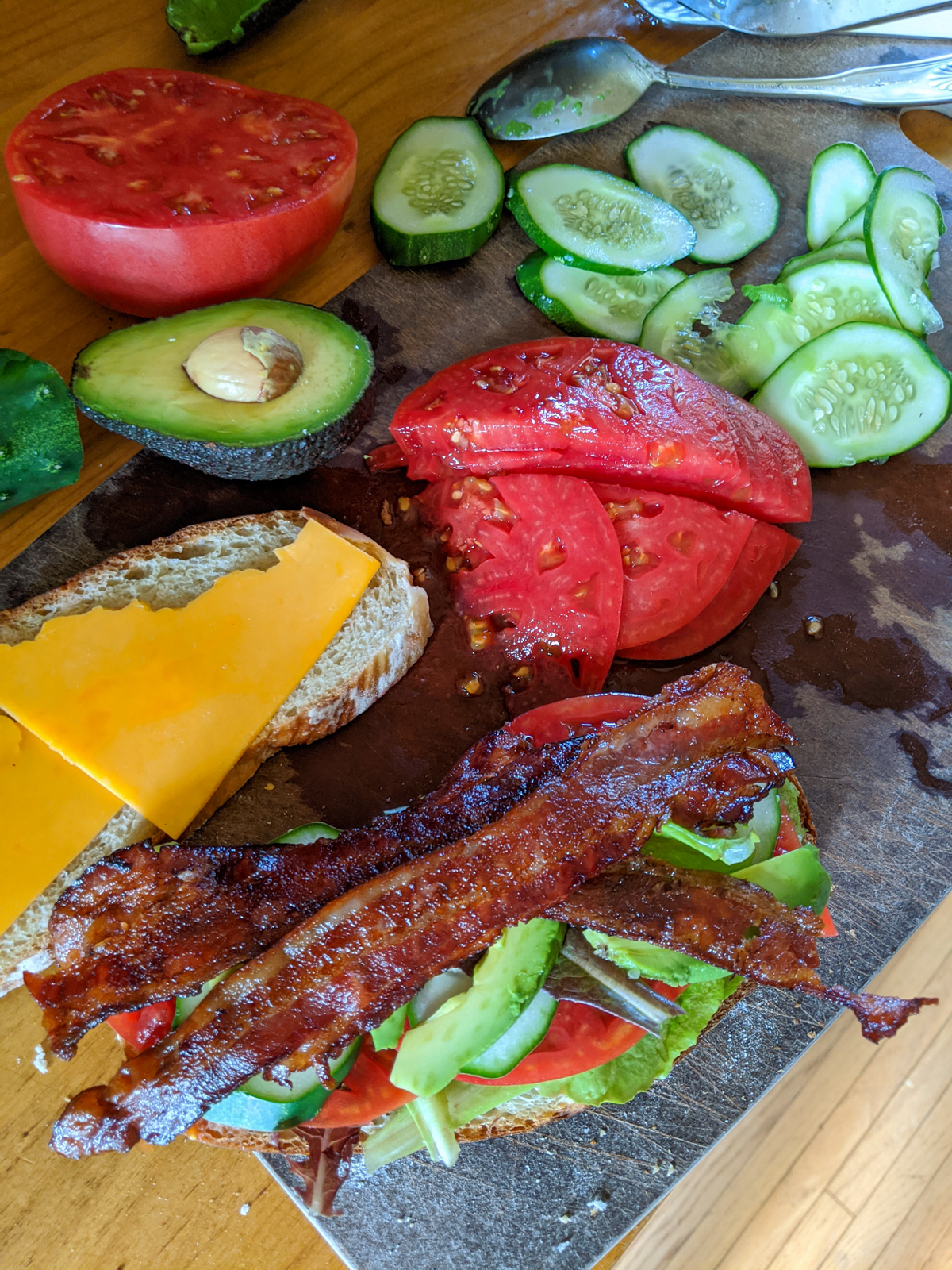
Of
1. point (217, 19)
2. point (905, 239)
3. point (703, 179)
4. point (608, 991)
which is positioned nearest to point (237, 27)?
point (217, 19)

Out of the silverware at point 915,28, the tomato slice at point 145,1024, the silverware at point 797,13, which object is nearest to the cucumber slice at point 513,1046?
the tomato slice at point 145,1024

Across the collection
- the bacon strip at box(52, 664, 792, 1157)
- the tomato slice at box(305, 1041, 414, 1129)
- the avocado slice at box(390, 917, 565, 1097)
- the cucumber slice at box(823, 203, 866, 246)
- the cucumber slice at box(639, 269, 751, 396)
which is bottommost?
the tomato slice at box(305, 1041, 414, 1129)

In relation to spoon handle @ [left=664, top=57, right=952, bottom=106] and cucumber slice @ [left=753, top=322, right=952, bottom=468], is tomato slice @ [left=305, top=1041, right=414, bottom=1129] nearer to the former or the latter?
cucumber slice @ [left=753, top=322, right=952, bottom=468]

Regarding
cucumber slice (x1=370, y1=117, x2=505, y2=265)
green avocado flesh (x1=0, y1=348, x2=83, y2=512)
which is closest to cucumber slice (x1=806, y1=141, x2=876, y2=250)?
cucumber slice (x1=370, y1=117, x2=505, y2=265)

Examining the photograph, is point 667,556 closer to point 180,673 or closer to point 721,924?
point 721,924

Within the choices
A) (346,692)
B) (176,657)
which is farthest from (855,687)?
(176,657)

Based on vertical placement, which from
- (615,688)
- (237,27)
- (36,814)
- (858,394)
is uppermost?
(237,27)
